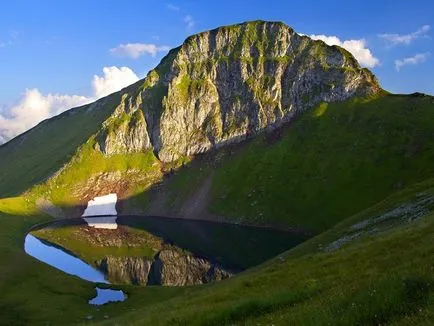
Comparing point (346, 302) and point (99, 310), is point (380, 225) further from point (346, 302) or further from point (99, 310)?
point (346, 302)

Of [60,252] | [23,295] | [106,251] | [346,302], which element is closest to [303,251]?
[23,295]

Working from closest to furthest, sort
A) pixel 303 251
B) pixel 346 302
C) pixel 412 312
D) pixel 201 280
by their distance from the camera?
pixel 412 312 < pixel 346 302 < pixel 303 251 < pixel 201 280

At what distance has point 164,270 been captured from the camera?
454ft

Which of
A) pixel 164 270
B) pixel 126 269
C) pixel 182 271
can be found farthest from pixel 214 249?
pixel 126 269

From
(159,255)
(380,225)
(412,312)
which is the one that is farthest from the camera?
(159,255)

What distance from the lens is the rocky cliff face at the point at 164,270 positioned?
412 ft

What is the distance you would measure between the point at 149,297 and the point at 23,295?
84.2 feet

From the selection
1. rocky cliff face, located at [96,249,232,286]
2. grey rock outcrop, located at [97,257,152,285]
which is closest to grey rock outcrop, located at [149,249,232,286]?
rocky cliff face, located at [96,249,232,286]

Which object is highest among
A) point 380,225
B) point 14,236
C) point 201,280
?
point 14,236

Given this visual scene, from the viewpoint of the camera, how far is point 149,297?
9538cm

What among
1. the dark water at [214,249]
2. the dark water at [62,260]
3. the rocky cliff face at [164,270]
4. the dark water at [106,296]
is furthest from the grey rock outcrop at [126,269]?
the dark water at [106,296]

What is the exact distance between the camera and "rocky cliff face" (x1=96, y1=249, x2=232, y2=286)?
126 m

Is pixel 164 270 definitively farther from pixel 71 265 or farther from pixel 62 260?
pixel 62 260

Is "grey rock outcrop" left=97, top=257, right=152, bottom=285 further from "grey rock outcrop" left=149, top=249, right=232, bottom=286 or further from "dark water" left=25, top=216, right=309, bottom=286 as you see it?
"grey rock outcrop" left=149, top=249, right=232, bottom=286
